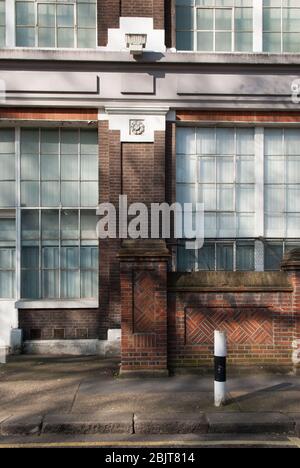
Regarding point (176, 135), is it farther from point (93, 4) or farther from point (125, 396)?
point (125, 396)

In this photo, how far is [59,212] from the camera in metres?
10.4

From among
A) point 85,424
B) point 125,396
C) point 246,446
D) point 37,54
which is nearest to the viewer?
point 246,446

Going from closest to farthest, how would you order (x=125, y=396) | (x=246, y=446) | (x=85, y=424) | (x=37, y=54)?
(x=246, y=446), (x=85, y=424), (x=125, y=396), (x=37, y=54)

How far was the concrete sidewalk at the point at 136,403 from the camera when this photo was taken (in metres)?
5.94

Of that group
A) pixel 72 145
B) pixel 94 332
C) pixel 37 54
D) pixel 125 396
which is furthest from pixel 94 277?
pixel 37 54

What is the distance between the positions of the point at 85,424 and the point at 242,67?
24.4 feet

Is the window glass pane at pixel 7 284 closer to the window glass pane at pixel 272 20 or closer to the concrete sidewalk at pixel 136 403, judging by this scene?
the concrete sidewalk at pixel 136 403

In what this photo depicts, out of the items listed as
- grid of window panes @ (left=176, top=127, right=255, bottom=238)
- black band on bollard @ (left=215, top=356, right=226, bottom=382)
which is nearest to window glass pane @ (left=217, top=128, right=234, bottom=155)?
grid of window panes @ (left=176, top=127, right=255, bottom=238)

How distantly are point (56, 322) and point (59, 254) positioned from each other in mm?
1376

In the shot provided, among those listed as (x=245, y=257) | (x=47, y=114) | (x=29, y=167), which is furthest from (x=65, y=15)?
(x=245, y=257)

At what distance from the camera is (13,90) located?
9914mm

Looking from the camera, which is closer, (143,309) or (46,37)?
(143,309)

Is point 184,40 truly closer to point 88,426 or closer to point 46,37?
point 46,37

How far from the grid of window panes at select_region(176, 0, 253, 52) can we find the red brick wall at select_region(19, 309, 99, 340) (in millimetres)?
5955
